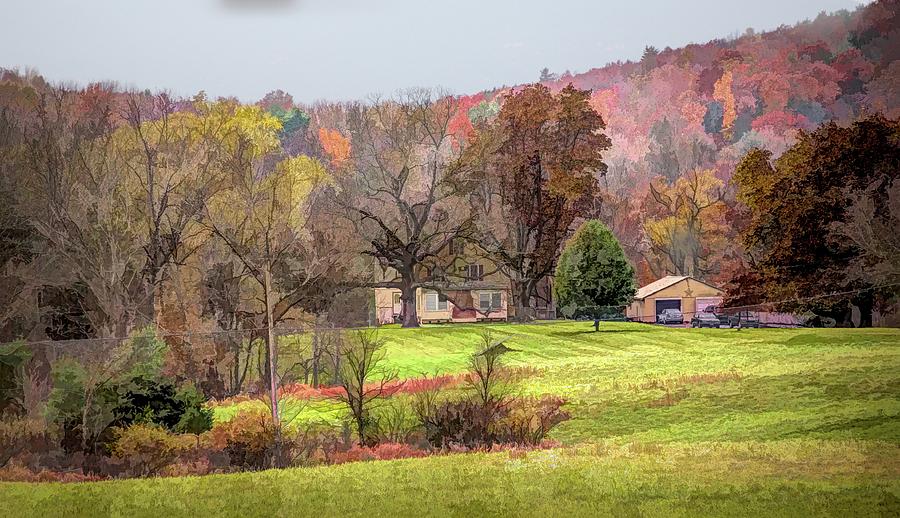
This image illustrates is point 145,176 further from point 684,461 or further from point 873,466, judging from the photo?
point 873,466

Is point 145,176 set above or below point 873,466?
above

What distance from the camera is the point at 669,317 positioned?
58.0ft

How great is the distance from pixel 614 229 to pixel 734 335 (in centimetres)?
686

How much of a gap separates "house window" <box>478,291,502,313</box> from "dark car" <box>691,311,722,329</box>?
331 cm

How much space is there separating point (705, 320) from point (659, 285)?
577 centimetres

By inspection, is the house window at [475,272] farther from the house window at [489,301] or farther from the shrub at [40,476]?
the shrub at [40,476]

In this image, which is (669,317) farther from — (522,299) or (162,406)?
(162,406)

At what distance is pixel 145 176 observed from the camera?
17484mm

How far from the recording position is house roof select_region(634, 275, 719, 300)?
62.2ft

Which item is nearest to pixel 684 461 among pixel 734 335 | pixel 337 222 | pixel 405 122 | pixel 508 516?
pixel 508 516

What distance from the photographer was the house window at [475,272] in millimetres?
18469

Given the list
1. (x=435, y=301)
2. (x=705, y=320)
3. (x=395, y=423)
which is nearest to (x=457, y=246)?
(x=435, y=301)

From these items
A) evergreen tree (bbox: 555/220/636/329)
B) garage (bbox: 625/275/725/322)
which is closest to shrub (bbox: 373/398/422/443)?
evergreen tree (bbox: 555/220/636/329)

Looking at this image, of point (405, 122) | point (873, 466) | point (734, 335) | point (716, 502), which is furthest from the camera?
point (405, 122)
